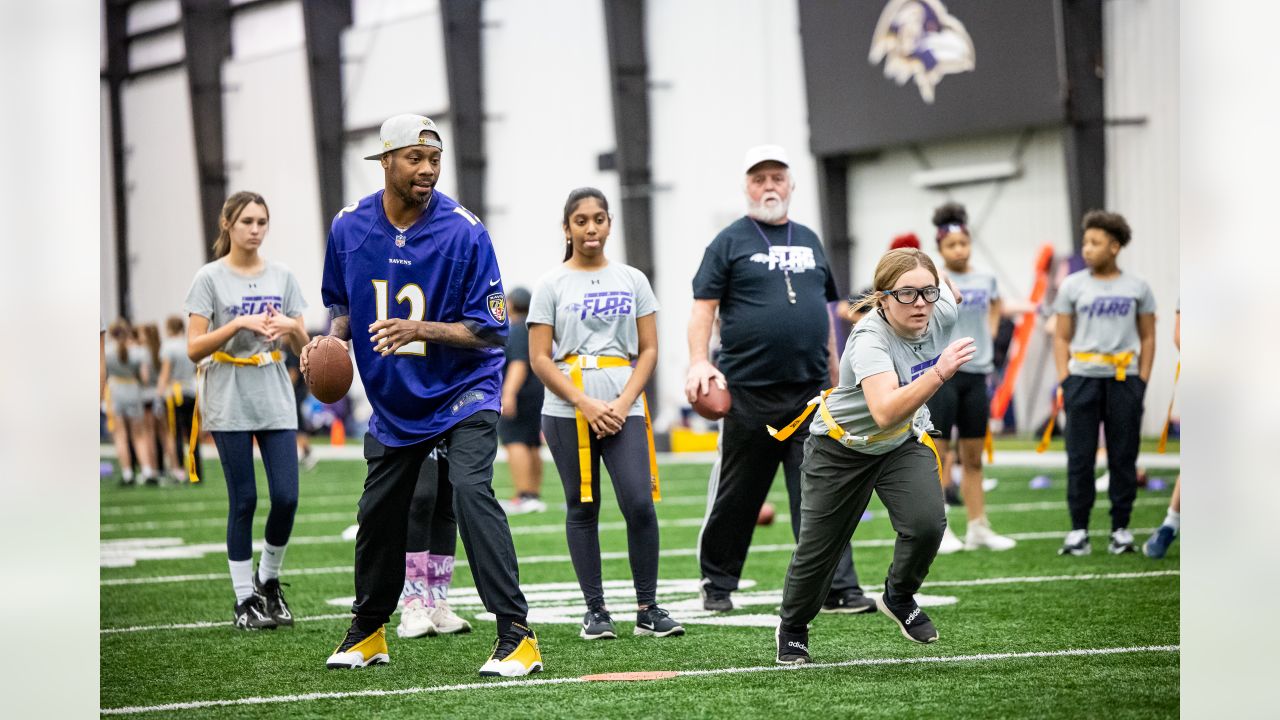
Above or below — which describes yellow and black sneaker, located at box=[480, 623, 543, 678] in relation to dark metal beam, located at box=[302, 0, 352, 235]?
below

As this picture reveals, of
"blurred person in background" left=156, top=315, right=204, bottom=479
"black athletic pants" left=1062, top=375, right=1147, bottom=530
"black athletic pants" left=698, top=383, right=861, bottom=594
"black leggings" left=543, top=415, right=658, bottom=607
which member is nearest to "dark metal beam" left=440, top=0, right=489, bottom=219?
"blurred person in background" left=156, top=315, right=204, bottom=479

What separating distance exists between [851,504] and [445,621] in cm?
208

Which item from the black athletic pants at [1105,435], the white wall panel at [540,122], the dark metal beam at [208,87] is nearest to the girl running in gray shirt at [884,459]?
the black athletic pants at [1105,435]

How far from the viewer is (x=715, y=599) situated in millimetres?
7219

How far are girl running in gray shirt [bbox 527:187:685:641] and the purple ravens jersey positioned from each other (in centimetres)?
81

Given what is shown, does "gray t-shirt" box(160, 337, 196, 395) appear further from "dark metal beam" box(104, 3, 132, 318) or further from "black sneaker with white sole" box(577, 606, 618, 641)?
"dark metal beam" box(104, 3, 132, 318)

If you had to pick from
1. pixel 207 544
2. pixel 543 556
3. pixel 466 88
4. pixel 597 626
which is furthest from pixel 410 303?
pixel 466 88

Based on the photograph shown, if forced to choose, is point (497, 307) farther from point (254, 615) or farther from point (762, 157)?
point (254, 615)

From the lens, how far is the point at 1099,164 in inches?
769

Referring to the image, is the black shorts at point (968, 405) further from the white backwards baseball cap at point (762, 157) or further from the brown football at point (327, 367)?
the brown football at point (327, 367)

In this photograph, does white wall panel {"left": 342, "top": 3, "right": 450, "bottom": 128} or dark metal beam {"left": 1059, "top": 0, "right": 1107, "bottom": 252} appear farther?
white wall panel {"left": 342, "top": 3, "right": 450, "bottom": 128}

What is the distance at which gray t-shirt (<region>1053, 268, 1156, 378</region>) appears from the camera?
9.08m
